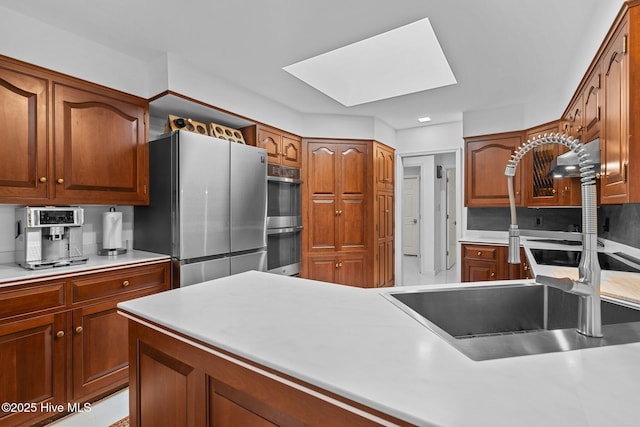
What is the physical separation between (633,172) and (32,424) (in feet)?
10.7

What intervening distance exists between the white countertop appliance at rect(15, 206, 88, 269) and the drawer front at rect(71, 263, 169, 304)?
0.62 ft

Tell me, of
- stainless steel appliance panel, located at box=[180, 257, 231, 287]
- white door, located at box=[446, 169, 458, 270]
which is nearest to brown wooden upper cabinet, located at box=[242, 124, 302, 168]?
stainless steel appliance panel, located at box=[180, 257, 231, 287]

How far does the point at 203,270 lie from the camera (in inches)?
98.9

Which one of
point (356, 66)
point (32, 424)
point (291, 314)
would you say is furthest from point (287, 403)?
point (356, 66)

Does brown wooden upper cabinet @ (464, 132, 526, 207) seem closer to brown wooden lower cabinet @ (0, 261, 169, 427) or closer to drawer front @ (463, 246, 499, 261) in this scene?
drawer front @ (463, 246, 499, 261)

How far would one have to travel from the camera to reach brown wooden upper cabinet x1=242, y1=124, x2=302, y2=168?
3.33 m

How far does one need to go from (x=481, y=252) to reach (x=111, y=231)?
3.59 meters

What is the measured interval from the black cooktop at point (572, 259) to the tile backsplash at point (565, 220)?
190 millimetres

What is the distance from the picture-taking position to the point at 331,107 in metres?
3.75

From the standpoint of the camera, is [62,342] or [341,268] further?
[341,268]

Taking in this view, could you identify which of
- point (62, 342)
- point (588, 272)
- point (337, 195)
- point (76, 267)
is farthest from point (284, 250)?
point (588, 272)

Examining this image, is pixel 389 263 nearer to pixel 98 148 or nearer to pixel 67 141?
pixel 98 148

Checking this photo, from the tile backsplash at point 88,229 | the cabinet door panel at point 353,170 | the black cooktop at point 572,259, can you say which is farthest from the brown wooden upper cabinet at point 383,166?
the tile backsplash at point 88,229

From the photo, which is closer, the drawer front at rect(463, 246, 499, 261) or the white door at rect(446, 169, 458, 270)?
the drawer front at rect(463, 246, 499, 261)
